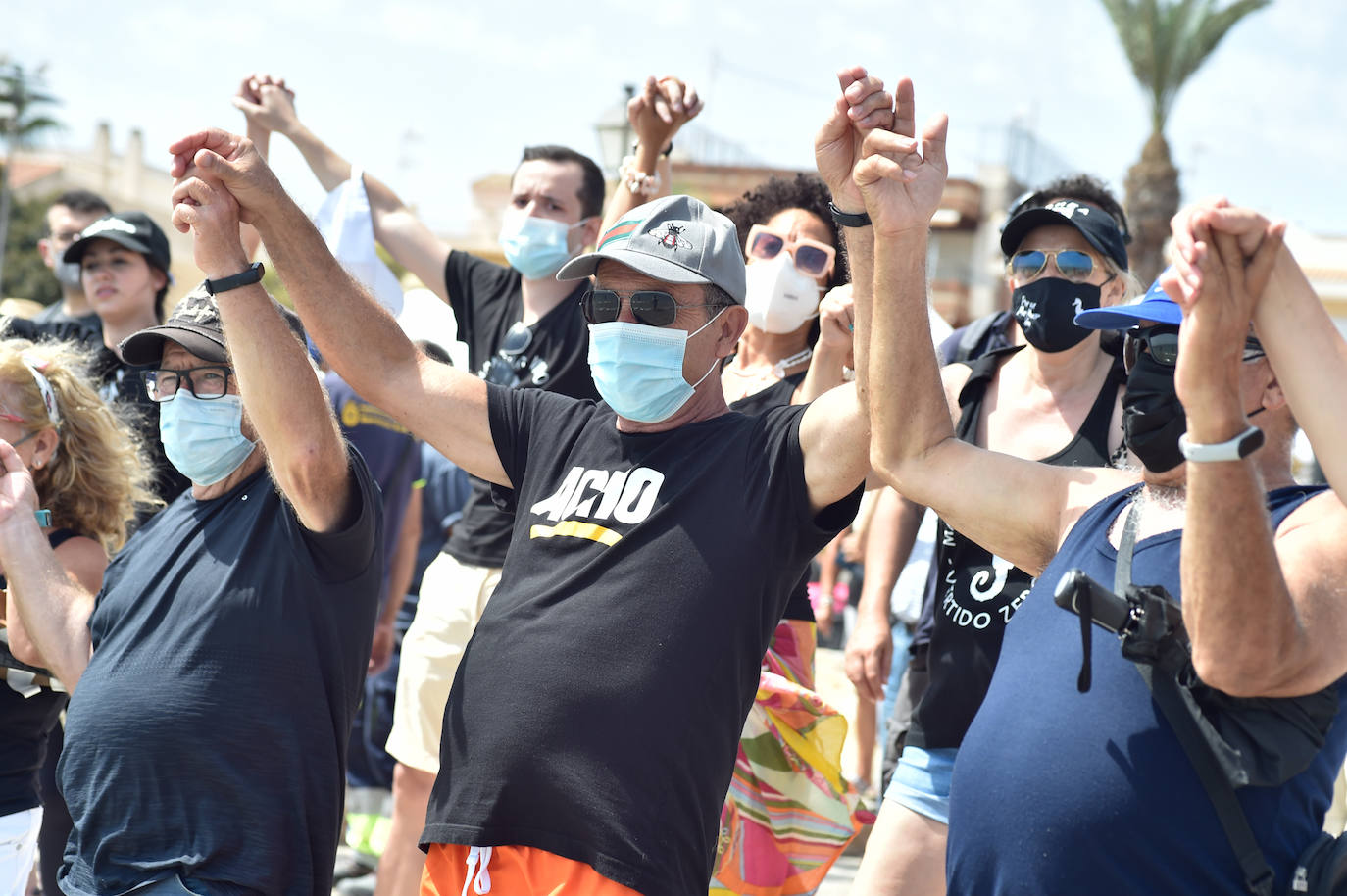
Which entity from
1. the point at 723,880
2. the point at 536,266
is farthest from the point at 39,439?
the point at 723,880

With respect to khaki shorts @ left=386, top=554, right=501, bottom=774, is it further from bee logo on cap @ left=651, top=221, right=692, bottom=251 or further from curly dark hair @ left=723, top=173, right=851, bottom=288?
bee logo on cap @ left=651, top=221, right=692, bottom=251

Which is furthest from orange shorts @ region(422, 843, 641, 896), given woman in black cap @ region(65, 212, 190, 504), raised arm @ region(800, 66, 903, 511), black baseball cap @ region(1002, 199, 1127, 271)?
woman in black cap @ region(65, 212, 190, 504)

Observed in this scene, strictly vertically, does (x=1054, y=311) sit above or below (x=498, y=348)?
above

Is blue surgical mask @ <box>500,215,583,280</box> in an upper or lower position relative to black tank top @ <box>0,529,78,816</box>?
upper

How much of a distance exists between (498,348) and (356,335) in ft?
5.54

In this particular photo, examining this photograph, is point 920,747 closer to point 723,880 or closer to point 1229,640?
point 723,880

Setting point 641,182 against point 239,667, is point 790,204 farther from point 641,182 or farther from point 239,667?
point 239,667

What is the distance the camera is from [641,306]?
318 centimetres

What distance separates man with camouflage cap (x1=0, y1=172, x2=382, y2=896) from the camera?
3.14 meters

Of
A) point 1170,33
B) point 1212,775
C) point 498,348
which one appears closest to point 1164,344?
point 1212,775

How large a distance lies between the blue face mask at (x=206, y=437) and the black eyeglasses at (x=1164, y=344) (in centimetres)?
216

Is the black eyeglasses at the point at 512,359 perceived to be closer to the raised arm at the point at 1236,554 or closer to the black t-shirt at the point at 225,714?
Result: the black t-shirt at the point at 225,714

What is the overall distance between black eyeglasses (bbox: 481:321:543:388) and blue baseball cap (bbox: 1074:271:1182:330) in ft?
7.88

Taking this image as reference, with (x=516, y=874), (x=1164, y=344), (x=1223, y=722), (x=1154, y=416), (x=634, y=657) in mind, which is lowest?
(x=516, y=874)
